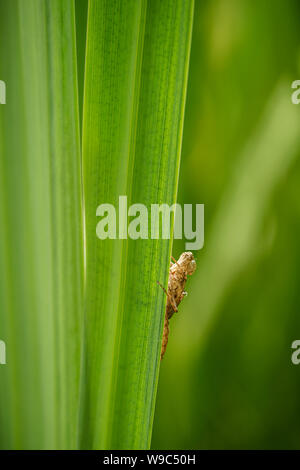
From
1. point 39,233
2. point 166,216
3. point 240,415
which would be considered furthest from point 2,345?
point 240,415

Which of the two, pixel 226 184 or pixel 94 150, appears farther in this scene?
pixel 226 184

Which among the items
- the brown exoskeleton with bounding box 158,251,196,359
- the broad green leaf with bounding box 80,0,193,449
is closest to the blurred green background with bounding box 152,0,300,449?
the brown exoskeleton with bounding box 158,251,196,359

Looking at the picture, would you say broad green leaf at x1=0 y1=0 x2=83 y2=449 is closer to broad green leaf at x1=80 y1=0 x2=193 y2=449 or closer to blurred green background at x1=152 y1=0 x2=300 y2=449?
broad green leaf at x1=80 y1=0 x2=193 y2=449

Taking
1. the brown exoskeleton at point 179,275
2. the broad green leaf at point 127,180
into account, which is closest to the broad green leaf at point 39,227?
the broad green leaf at point 127,180

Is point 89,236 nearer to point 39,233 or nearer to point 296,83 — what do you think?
point 39,233

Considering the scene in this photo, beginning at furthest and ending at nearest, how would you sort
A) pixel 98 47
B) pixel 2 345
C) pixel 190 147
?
pixel 190 147, pixel 2 345, pixel 98 47

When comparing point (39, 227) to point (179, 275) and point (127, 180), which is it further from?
point (179, 275)

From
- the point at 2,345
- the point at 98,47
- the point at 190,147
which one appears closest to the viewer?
the point at 98,47
